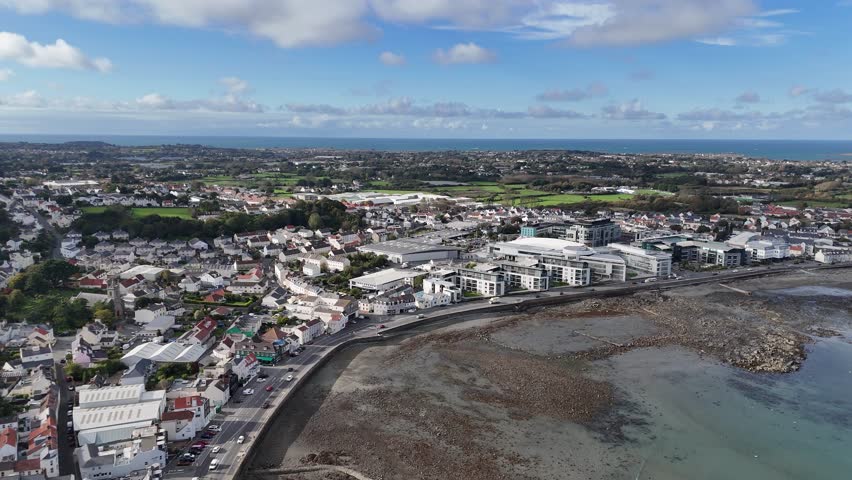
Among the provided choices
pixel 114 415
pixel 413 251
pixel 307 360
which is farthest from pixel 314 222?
pixel 114 415

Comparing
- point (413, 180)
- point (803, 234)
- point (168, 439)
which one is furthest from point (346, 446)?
point (413, 180)

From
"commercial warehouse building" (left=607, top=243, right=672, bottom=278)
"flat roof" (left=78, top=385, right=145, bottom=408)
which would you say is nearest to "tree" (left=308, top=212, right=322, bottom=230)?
"commercial warehouse building" (left=607, top=243, right=672, bottom=278)

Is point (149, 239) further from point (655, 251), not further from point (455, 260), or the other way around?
point (655, 251)

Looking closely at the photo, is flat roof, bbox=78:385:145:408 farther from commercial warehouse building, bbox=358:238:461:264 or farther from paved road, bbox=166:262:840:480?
commercial warehouse building, bbox=358:238:461:264

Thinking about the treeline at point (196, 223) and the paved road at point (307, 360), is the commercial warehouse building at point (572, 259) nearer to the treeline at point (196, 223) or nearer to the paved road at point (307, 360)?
the paved road at point (307, 360)

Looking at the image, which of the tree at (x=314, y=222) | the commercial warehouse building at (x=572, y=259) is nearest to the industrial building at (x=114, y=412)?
the commercial warehouse building at (x=572, y=259)

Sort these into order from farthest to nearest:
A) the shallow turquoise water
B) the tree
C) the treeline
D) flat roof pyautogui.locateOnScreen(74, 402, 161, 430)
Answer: the tree → the treeline → the shallow turquoise water → flat roof pyautogui.locateOnScreen(74, 402, 161, 430)

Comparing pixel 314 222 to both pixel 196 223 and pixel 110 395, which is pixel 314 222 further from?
pixel 110 395
